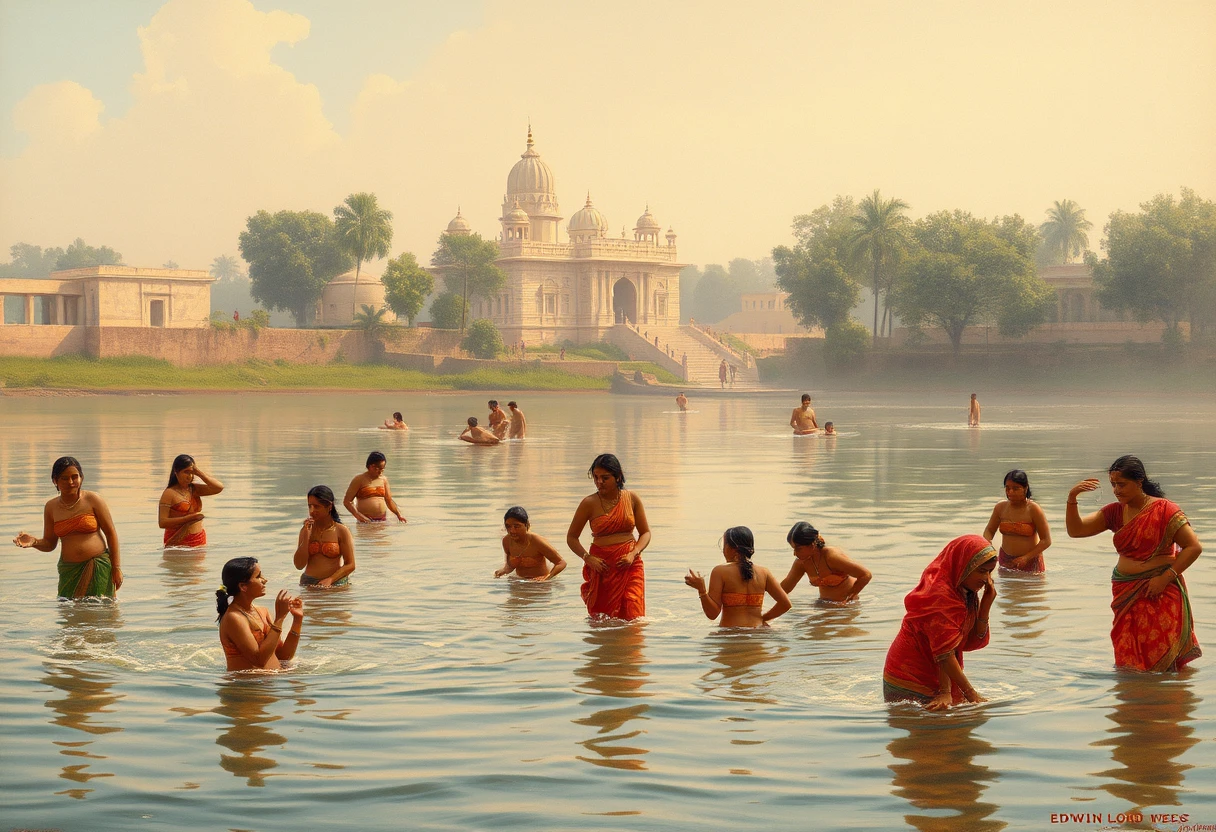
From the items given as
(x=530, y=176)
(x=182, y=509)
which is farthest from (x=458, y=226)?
(x=182, y=509)

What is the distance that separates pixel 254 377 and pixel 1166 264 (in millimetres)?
43160

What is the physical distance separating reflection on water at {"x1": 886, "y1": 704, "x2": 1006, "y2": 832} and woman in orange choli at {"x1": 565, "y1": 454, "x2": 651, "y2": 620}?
2.80 meters

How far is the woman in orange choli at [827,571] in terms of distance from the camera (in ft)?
33.1

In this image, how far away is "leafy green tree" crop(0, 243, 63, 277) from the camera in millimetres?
162625

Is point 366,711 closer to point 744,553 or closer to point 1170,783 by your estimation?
point 744,553

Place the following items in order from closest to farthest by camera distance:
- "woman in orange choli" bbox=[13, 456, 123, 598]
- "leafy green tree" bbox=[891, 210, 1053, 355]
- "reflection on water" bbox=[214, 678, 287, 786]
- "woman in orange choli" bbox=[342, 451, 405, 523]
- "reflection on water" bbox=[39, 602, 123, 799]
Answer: "reflection on water" bbox=[214, 678, 287, 786] < "reflection on water" bbox=[39, 602, 123, 799] < "woman in orange choli" bbox=[13, 456, 123, 598] < "woman in orange choli" bbox=[342, 451, 405, 523] < "leafy green tree" bbox=[891, 210, 1053, 355]

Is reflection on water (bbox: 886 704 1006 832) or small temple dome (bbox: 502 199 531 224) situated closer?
reflection on water (bbox: 886 704 1006 832)

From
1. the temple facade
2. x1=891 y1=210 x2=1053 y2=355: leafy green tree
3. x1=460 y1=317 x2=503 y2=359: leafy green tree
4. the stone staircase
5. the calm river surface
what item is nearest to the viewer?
the calm river surface

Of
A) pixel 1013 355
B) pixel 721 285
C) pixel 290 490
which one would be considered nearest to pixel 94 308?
pixel 1013 355

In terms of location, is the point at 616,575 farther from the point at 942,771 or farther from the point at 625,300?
the point at 625,300

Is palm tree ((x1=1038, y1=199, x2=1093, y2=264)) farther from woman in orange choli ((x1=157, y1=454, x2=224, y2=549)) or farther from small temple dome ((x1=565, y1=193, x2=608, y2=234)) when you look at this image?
woman in orange choli ((x1=157, y1=454, x2=224, y2=549))

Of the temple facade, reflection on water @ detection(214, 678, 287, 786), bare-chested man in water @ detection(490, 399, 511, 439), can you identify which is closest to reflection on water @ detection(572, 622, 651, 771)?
reflection on water @ detection(214, 678, 287, 786)

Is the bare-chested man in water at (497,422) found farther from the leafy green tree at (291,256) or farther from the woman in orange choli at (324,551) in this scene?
the leafy green tree at (291,256)

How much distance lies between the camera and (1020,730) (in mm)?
7078
